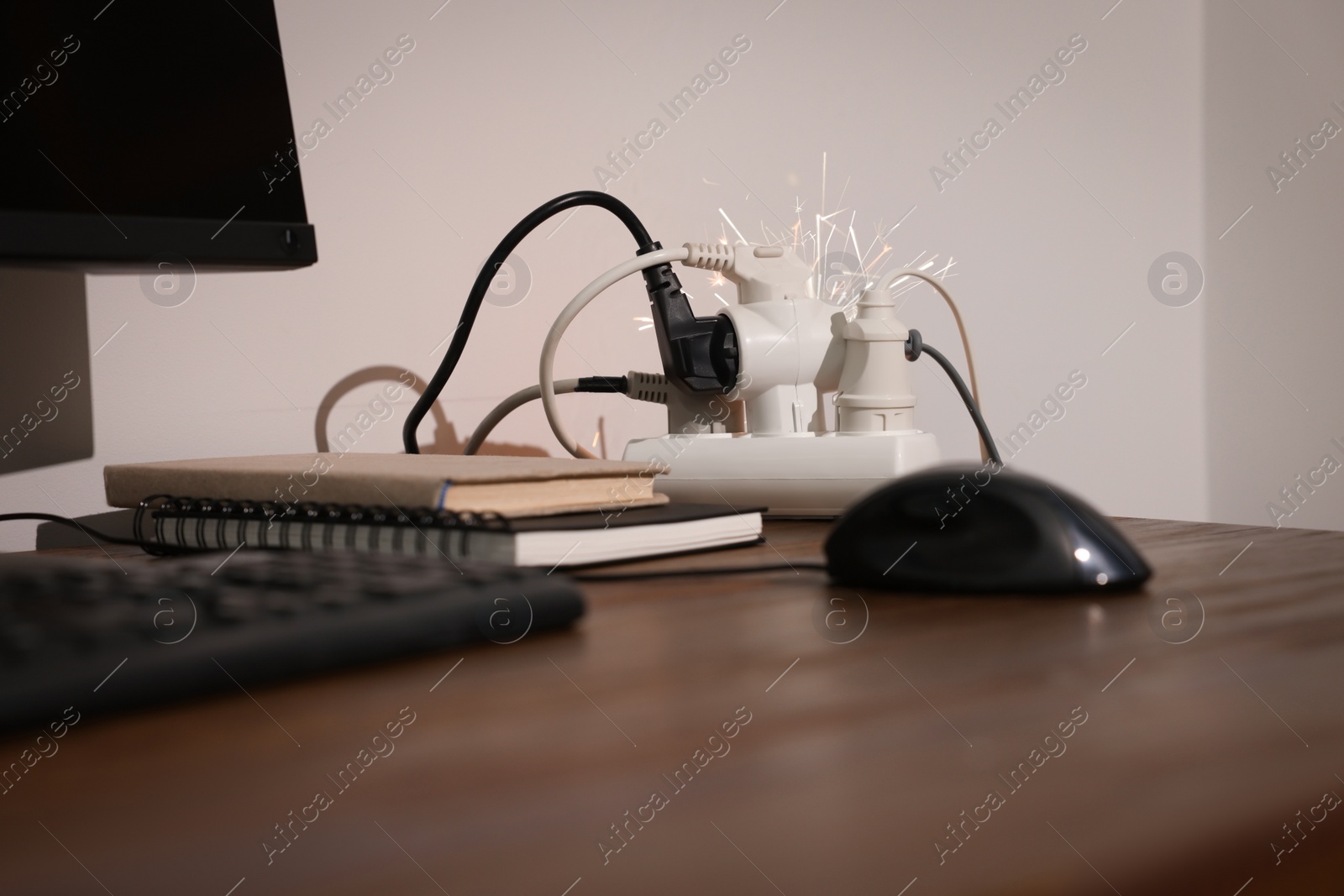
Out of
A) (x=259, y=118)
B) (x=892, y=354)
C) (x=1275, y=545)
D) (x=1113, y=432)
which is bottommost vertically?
(x=1113, y=432)

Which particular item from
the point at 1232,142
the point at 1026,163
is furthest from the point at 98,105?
the point at 1232,142

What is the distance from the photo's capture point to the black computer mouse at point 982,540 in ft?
1.60

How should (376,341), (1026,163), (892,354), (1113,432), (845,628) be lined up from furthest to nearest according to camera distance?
(1113,432)
(1026,163)
(376,341)
(892,354)
(845,628)

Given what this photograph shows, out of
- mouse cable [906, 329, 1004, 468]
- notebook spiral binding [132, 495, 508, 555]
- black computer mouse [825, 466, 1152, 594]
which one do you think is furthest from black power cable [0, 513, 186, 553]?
mouse cable [906, 329, 1004, 468]

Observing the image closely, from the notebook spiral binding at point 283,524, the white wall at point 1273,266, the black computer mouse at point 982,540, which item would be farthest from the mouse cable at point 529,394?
the white wall at point 1273,266

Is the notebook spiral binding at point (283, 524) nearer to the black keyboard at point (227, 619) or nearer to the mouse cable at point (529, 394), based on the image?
the black keyboard at point (227, 619)

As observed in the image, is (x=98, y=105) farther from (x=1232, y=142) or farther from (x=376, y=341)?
(x=1232, y=142)

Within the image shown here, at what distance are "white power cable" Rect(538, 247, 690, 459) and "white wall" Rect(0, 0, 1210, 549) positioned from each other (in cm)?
18

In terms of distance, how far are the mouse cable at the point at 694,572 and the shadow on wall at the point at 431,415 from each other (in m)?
0.55

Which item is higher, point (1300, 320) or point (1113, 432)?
point (1300, 320)

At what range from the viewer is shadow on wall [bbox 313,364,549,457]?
1054 mm

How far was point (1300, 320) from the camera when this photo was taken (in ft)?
6.74

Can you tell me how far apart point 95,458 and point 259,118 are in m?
0.38

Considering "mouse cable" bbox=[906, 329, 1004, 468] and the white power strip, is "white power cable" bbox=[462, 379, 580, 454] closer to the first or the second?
the white power strip
